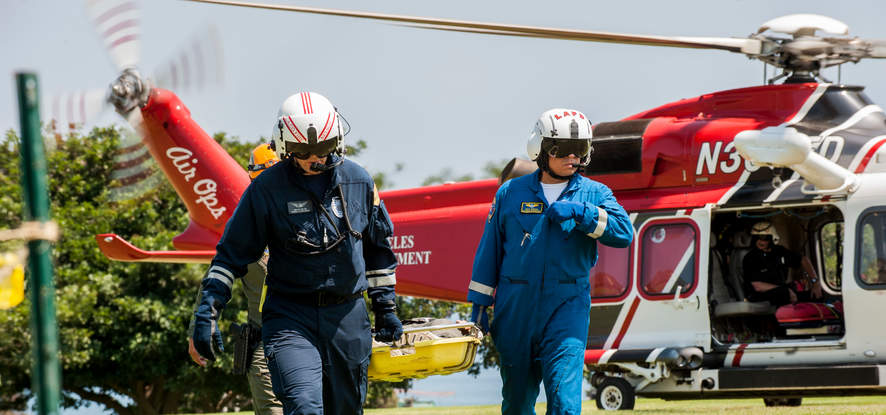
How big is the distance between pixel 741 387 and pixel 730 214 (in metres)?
1.65

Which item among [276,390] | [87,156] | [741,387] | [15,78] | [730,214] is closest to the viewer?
[15,78]

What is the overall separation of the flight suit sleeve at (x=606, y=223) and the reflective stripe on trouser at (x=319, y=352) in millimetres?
1241

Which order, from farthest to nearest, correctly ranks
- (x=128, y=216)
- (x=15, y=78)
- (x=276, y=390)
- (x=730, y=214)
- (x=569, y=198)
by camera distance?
(x=128, y=216) < (x=730, y=214) < (x=569, y=198) < (x=276, y=390) < (x=15, y=78)

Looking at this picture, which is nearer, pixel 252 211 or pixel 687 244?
pixel 252 211

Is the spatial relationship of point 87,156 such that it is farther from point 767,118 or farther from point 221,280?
point 221,280

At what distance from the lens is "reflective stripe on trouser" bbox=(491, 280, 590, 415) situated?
5512 mm

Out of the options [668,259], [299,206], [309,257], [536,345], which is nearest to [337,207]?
[299,206]

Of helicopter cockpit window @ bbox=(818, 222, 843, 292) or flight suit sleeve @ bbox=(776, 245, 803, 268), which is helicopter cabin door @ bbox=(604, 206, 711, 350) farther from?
helicopter cockpit window @ bbox=(818, 222, 843, 292)

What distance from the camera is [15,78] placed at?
7.95 ft

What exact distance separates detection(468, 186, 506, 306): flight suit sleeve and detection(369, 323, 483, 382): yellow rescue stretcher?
0.17 m

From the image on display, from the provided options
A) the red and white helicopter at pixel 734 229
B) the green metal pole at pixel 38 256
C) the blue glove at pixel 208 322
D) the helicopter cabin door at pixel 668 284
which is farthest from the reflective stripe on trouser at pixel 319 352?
the helicopter cabin door at pixel 668 284

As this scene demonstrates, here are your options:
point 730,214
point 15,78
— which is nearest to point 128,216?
point 730,214

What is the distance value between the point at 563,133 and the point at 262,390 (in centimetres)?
219

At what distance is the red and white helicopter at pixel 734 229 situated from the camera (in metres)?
8.67
